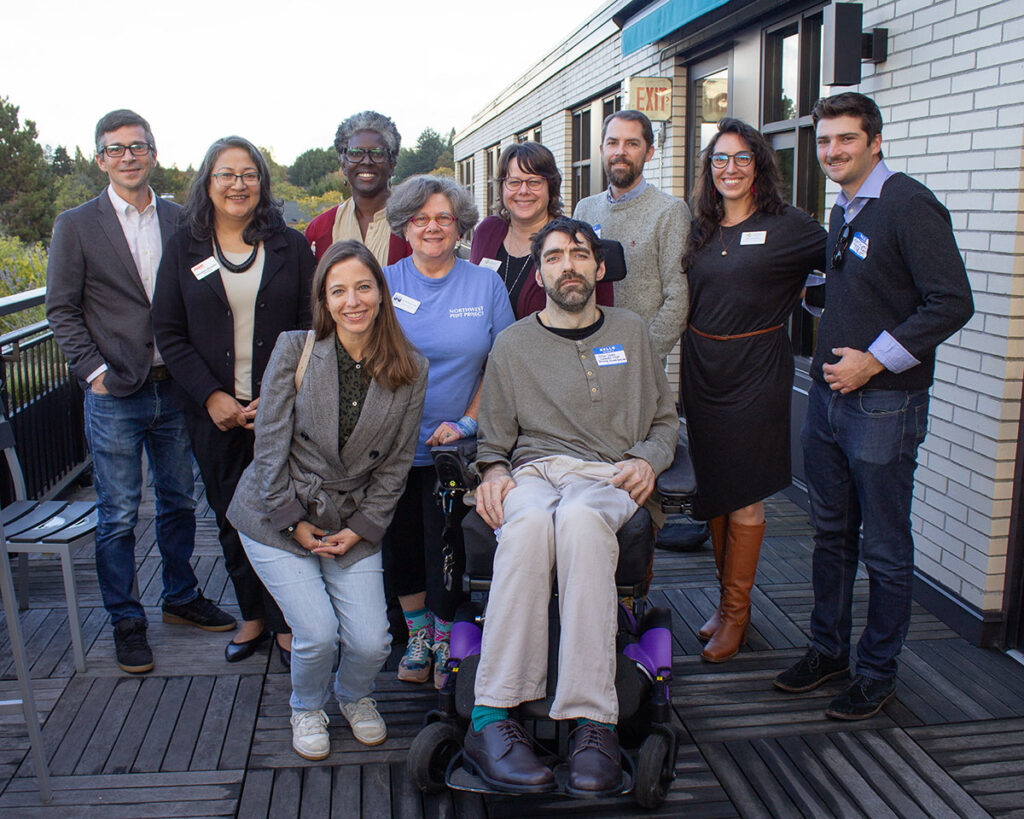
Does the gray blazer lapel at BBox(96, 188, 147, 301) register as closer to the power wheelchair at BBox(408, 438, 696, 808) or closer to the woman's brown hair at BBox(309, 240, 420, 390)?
the woman's brown hair at BBox(309, 240, 420, 390)

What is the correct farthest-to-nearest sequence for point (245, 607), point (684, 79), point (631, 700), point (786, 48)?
point (684, 79) < point (786, 48) < point (245, 607) < point (631, 700)

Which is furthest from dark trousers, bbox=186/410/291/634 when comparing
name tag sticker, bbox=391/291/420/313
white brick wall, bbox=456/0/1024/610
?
white brick wall, bbox=456/0/1024/610

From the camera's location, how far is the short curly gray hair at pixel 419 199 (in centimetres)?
295

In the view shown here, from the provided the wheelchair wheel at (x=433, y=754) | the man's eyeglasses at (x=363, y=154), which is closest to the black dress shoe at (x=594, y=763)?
the wheelchair wheel at (x=433, y=754)

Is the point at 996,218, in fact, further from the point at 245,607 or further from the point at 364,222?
the point at 245,607

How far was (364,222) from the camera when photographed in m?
3.71

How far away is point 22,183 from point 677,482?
33.9 metres

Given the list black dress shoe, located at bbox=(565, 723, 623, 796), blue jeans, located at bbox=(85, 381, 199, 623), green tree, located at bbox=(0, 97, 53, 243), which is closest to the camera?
black dress shoe, located at bbox=(565, 723, 623, 796)

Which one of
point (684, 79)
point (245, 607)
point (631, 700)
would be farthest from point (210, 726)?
point (684, 79)

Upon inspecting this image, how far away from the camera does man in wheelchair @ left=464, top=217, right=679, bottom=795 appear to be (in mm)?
2355

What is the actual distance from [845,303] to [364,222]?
6.44 ft

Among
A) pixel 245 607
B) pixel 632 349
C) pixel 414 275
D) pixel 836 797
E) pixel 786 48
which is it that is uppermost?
pixel 786 48

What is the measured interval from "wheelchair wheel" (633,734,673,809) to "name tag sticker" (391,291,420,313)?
60.8 inches

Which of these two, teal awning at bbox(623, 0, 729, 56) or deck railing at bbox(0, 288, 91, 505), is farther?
teal awning at bbox(623, 0, 729, 56)
